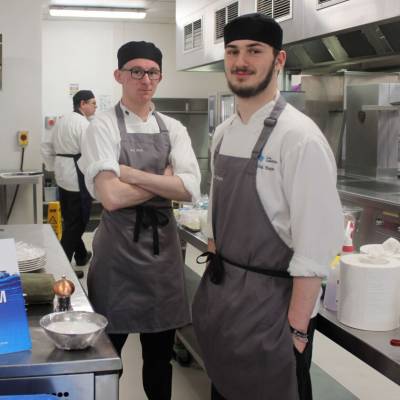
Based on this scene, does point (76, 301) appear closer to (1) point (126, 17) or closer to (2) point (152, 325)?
(2) point (152, 325)

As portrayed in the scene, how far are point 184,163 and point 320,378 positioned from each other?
1197mm

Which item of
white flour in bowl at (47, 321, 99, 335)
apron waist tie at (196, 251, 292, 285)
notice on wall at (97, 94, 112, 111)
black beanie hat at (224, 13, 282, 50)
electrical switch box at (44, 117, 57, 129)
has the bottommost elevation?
white flour in bowl at (47, 321, 99, 335)

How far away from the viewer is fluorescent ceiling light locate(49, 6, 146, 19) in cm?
812

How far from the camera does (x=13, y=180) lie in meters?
5.79

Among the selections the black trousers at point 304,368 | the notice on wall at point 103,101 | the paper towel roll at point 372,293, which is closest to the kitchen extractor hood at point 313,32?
the paper towel roll at point 372,293

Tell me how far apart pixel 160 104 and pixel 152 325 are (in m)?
6.99

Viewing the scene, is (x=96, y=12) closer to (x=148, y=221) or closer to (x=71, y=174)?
(x=71, y=174)

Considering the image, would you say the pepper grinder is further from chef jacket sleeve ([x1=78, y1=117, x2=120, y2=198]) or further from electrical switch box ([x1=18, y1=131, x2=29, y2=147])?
electrical switch box ([x1=18, y1=131, x2=29, y2=147])

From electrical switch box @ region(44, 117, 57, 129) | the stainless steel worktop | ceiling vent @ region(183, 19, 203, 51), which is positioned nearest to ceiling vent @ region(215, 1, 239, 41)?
ceiling vent @ region(183, 19, 203, 51)

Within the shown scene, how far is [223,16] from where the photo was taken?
457 cm

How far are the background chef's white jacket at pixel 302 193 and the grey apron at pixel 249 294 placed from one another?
0.11ft

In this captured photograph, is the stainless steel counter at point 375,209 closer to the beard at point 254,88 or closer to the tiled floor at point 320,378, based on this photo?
the tiled floor at point 320,378

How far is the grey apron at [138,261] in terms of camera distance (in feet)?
7.60

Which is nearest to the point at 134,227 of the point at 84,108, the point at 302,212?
the point at 302,212
